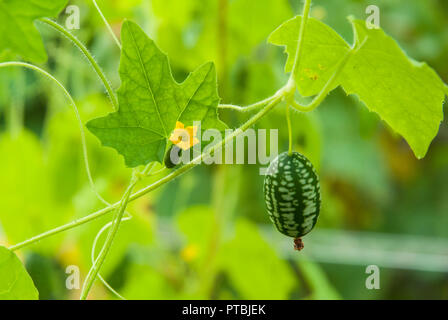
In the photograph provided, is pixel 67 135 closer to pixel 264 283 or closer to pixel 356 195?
pixel 264 283

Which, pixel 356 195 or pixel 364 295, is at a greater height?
pixel 356 195

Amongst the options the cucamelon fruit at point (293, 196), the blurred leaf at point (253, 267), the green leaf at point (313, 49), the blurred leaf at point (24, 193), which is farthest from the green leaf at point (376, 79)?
the blurred leaf at point (24, 193)

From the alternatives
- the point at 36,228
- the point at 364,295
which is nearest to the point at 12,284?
the point at 36,228

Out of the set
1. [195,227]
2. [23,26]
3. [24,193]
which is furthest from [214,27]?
[23,26]

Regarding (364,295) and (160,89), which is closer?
(160,89)

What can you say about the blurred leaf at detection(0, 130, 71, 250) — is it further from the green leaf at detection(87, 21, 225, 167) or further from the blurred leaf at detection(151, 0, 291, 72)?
the green leaf at detection(87, 21, 225, 167)

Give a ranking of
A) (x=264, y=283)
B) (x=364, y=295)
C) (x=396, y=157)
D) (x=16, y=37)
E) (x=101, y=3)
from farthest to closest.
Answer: (x=396, y=157) < (x=364, y=295) < (x=101, y=3) < (x=264, y=283) < (x=16, y=37)
